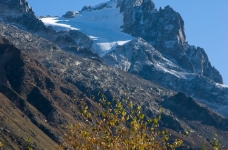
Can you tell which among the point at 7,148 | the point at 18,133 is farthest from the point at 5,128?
the point at 7,148

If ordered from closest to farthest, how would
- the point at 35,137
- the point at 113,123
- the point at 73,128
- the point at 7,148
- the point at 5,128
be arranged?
the point at 113,123, the point at 73,128, the point at 7,148, the point at 5,128, the point at 35,137

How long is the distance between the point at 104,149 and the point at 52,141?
557 feet

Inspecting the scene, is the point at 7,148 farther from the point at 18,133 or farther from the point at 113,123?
the point at 113,123

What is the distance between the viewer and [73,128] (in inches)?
1152

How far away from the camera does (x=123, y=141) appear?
27.7 meters

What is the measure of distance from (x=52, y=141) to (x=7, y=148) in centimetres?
3910

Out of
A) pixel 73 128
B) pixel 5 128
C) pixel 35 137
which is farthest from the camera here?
pixel 35 137

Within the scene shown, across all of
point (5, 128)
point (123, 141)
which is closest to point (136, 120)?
point (123, 141)

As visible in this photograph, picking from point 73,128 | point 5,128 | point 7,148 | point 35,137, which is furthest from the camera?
point 35,137

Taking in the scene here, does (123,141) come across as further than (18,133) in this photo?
No

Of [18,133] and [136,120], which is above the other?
[136,120]

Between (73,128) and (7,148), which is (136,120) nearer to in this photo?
(73,128)

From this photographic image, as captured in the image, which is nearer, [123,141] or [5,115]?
[123,141]

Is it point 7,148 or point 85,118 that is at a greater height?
point 85,118
